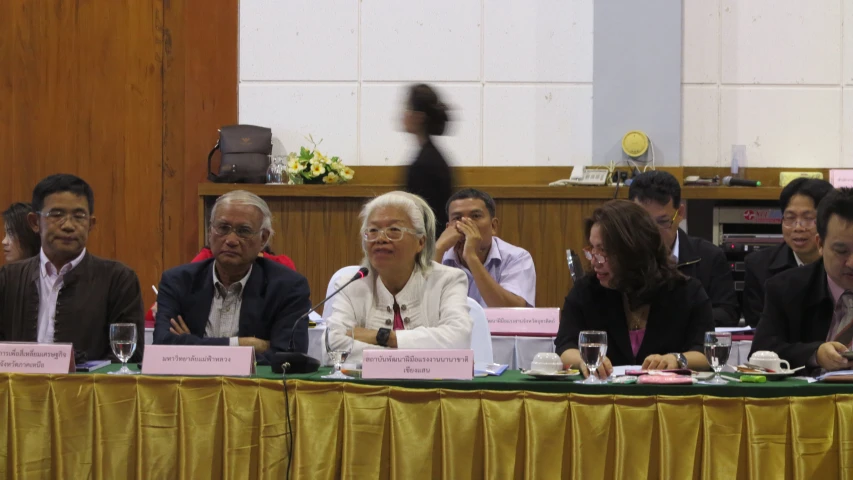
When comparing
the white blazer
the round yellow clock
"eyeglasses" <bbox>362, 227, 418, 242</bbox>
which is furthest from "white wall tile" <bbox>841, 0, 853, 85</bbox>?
"eyeglasses" <bbox>362, 227, 418, 242</bbox>

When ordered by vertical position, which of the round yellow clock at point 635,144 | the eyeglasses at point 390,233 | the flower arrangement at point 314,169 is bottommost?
the eyeglasses at point 390,233

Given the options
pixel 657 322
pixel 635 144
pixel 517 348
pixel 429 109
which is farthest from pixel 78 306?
pixel 635 144

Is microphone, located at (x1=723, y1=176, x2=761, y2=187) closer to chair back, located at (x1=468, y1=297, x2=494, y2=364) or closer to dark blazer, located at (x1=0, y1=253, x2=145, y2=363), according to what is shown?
chair back, located at (x1=468, y1=297, x2=494, y2=364)

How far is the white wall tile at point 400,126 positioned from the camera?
615 cm

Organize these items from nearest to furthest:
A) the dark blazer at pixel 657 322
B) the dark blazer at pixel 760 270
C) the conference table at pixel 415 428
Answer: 1. the conference table at pixel 415 428
2. the dark blazer at pixel 657 322
3. the dark blazer at pixel 760 270

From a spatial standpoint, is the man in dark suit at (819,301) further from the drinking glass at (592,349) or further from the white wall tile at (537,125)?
the white wall tile at (537,125)

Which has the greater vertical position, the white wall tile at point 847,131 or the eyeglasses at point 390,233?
the white wall tile at point 847,131

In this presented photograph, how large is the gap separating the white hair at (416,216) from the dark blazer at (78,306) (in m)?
0.79

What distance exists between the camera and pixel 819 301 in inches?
109

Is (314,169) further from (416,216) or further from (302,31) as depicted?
(416,216)

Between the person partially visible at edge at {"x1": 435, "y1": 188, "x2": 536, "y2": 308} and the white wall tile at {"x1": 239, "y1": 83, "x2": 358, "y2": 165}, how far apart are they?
1853 millimetres

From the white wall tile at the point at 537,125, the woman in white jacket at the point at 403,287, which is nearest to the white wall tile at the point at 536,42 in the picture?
the white wall tile at the point at 537,125

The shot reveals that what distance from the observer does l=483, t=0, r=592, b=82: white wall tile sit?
6.07 meters

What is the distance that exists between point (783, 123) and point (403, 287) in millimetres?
3855
